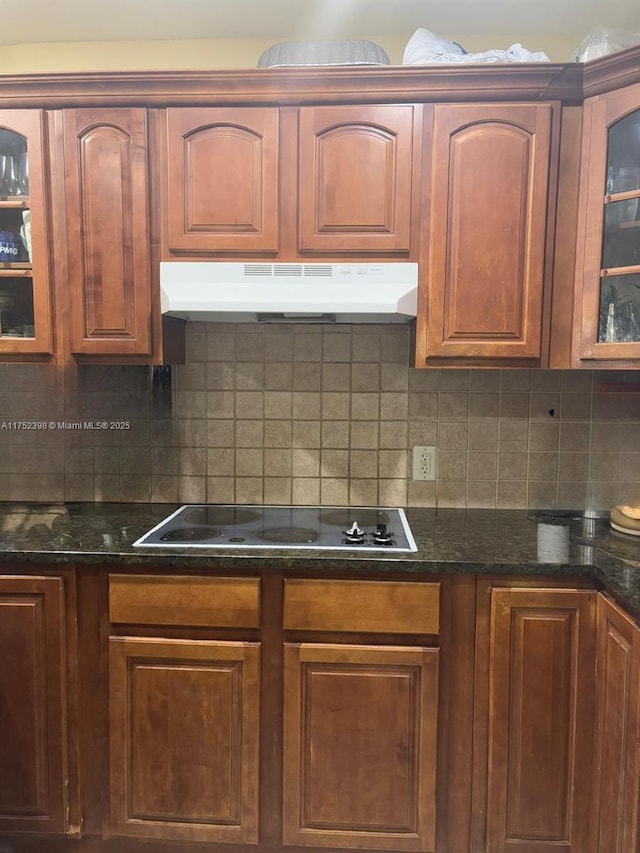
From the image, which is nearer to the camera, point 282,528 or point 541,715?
point 541,715

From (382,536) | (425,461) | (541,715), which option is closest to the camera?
(541,715)

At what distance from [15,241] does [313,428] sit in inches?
45.1

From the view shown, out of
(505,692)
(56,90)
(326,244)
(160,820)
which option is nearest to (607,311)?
(326,244)

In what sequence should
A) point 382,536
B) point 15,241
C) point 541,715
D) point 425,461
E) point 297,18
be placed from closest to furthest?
point 541,715 < point 382,536 < point 15,241 < point 297,18 < point 425,461

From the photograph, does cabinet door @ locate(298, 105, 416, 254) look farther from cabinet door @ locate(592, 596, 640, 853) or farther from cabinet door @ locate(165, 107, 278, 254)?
cabinet door @ locate(592, 596, 640, 853)

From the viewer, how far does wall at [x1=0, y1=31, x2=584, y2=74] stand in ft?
6.70

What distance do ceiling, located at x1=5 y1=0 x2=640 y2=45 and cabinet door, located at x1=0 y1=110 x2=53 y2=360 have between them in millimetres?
484

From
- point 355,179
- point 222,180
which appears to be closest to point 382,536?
point 355,179

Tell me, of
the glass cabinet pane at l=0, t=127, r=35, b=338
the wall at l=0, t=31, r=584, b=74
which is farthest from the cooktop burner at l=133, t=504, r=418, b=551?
the wall at l=0, t=31, r=584, b=74

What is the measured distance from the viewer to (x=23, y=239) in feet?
6.01

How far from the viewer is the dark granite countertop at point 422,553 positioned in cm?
151

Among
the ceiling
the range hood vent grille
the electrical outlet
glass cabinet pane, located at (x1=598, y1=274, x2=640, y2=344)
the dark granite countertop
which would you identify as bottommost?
the dark granite countertop

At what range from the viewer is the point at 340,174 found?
67.9 inches

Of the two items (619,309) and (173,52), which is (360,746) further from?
(173,52)
